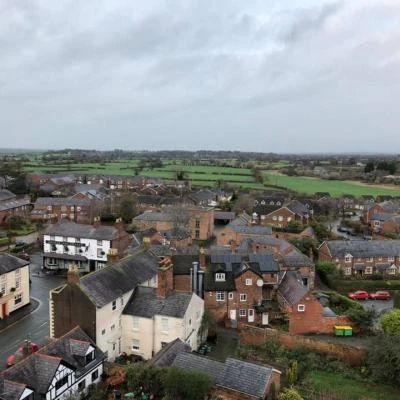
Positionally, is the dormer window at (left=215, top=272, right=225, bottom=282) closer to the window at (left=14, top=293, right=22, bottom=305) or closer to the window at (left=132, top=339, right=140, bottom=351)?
the window at (left=132, top=339, right=140, bottom=351)

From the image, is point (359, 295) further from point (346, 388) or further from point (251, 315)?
point (346, 388)

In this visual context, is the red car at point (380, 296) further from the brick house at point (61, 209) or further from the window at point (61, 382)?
the brick house at point (61, 209)

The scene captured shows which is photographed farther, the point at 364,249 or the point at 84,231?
the point at 84,231

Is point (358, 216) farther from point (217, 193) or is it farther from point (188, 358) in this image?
point (188, 358)

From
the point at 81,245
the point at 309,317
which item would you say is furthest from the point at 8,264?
the point at 309,317

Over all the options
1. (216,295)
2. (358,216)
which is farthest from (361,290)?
(358,216)

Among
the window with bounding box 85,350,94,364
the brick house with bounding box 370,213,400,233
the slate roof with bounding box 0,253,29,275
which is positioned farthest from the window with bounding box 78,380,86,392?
the brick house with bounding box 370,213,400,233
